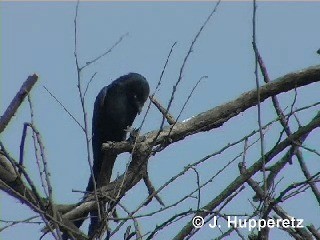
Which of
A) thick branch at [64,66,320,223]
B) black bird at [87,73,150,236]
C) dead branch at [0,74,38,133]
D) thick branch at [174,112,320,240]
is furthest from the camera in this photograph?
black bird at [87,73,150,236]

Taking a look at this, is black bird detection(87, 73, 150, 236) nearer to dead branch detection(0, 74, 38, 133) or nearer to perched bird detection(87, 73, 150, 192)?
perched bird detection(87, 73, 150, 192)

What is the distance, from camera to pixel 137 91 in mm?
6359

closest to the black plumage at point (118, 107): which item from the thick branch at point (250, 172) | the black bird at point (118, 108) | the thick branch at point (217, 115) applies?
the black bird at point (118, 108)

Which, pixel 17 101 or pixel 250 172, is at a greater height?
pixel 17 101

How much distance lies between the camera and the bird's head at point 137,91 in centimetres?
637

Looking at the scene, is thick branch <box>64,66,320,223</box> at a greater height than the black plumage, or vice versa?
the black plumage

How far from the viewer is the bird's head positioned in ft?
20.9

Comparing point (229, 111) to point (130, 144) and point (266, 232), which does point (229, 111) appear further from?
point (266, 232)

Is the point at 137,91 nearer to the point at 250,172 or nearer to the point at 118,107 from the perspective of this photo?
the point at 118,107

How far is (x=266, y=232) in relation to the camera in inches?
107

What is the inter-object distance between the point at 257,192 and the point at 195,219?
595mm

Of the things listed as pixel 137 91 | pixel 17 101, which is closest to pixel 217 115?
pixel 17 101

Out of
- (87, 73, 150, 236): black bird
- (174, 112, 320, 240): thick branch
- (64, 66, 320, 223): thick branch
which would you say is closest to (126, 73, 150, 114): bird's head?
(87, 73, 150, 236): black bird

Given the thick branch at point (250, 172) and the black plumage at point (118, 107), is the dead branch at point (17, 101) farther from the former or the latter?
the black plumage at point (118, 107)
